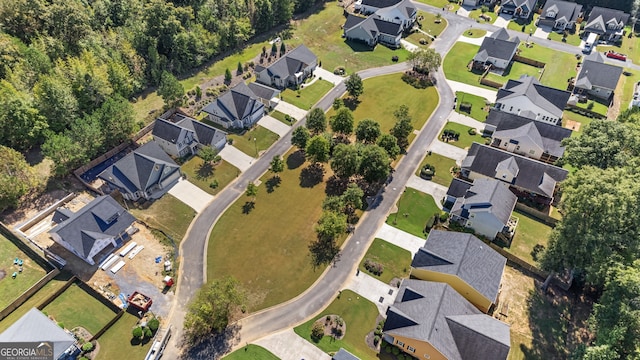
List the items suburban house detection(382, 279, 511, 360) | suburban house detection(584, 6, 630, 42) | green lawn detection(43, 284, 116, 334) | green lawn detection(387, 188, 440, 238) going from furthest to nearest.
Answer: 1. suburban house detection(584, 6, 630, 42)
2. green lawn detection(387, 188, 440, 238)
3. green lawn detection(43, 284, 116, 334)
4. suburban house detection(382, 279, 511, 360)

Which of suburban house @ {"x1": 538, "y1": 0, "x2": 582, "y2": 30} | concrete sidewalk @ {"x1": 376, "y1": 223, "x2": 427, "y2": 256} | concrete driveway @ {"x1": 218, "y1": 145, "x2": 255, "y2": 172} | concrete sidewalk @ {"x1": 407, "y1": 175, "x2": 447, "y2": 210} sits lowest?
concrete sidewalk @ {"x1": 376, "y1": 223, "x2": 427, "y2": 256}

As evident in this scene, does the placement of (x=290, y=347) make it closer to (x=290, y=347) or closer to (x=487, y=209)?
(x=290, y=347)

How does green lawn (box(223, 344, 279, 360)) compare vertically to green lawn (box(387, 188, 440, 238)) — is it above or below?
below

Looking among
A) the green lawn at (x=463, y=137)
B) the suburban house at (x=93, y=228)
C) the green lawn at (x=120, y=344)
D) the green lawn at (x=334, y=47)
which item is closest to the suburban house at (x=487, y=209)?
the green lawn at (x=463, y=137)

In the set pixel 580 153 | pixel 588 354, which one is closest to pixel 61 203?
pixel 588 354

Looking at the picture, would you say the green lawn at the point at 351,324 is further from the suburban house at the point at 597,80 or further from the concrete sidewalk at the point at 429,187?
the suburban house at the point at 597,80

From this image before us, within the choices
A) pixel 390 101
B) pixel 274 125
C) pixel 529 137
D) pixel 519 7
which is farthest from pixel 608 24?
pixel 274 125

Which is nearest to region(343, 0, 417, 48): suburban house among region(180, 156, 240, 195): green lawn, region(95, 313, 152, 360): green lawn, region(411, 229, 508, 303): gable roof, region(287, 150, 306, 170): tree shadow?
region(287, 150, 306, 170): tree shadow

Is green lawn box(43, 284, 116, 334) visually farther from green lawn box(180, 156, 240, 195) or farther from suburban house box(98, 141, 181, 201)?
green lawn box(180, 156, 240, 195)
